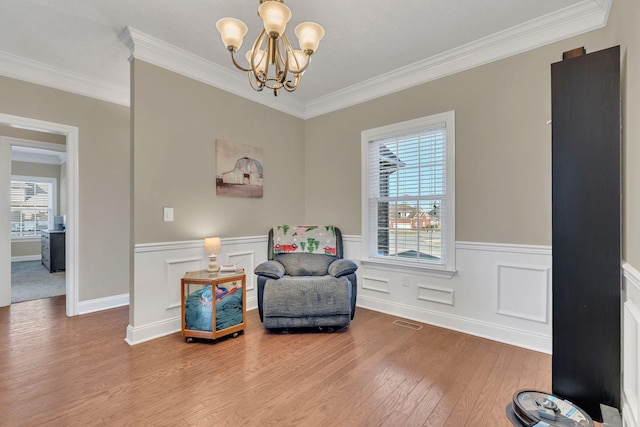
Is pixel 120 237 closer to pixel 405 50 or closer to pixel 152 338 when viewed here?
pixel 152 338

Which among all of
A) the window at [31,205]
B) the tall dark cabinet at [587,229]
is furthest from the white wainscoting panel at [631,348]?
the window at [31,205]

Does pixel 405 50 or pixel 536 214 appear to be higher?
pixel 405 50

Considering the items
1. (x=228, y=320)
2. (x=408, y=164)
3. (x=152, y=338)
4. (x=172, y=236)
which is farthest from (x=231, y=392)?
(x=408, y=164)

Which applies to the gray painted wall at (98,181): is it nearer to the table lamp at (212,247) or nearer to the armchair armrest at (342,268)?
the table lamp at (212,247)

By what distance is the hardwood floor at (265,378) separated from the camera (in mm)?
1694

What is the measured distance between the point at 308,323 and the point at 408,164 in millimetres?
2001

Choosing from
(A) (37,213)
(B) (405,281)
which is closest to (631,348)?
(B) (405,281)

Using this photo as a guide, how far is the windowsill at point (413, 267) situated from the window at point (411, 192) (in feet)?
0.05

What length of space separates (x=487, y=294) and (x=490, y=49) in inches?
88.5

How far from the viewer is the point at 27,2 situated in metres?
2.19

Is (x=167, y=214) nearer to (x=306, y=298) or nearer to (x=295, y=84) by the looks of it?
(x=306, y=298)

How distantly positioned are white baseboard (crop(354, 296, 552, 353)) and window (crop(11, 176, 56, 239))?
8.25 metres

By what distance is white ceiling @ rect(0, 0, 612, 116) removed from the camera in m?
2.25

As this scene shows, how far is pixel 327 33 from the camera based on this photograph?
258 centimetres
